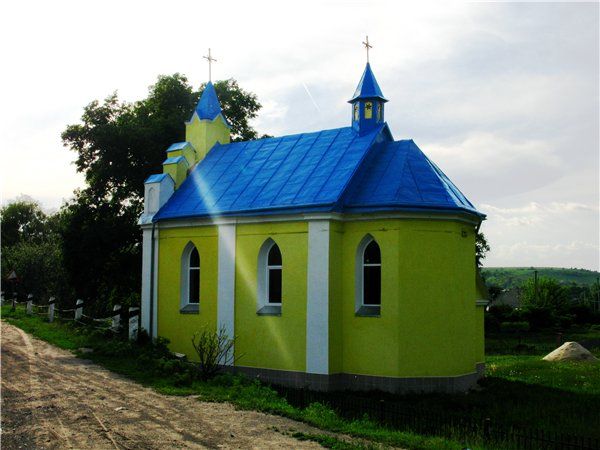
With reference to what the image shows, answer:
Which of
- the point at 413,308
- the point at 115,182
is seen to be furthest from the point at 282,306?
the point at 115,182

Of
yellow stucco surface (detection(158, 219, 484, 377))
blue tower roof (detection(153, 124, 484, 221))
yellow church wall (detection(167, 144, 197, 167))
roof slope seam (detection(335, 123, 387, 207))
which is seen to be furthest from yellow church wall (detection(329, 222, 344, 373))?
yellow church wall (detection(167, 144, 197, 167))

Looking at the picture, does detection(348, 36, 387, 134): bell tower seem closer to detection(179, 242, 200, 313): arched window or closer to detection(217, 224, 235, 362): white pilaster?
detection(217, 224, 235, 362): white pilaster

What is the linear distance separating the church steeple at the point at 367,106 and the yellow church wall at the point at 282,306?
14.7ft

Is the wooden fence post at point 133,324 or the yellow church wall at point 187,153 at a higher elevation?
the yellow church wall at point 187,153

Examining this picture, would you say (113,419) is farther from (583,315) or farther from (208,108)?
(583,315)

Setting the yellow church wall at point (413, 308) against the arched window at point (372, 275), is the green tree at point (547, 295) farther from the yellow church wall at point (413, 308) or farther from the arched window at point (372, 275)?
the arched window at point (372, 275)

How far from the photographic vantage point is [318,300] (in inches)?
665

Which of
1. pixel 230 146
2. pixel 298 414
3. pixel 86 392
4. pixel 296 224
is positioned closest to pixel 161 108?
pixel 230 146

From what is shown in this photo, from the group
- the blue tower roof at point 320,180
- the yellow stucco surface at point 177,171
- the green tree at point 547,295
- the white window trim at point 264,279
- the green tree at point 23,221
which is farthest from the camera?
the green tree at point 23,221

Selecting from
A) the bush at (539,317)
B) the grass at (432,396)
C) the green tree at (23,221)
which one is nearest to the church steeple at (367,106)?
the grass at (432,396)

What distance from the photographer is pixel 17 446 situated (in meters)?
9.98

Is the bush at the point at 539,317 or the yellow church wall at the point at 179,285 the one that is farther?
the bush at the point at 539,317

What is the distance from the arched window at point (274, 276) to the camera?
18.7 m

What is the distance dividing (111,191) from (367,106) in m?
13.5
